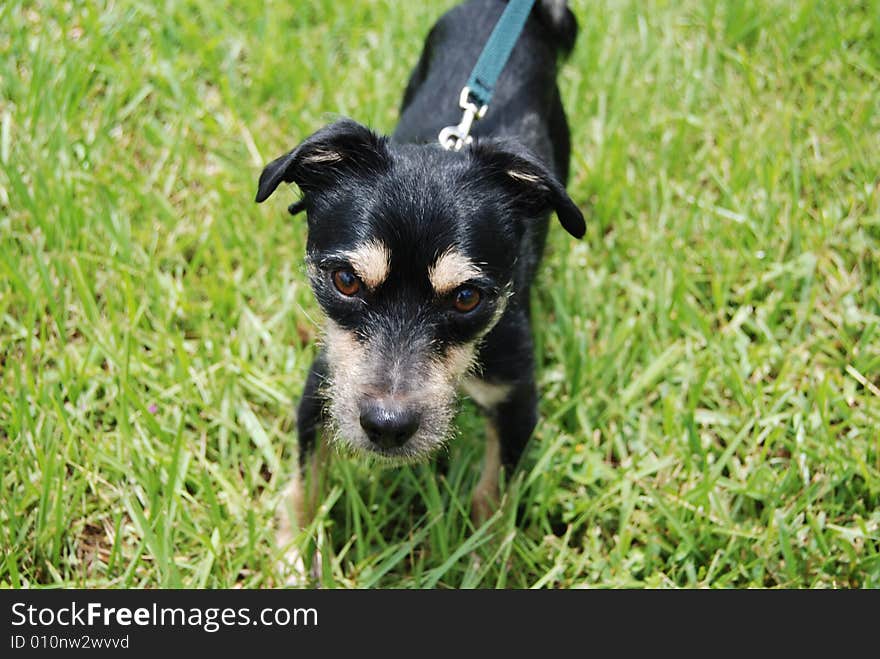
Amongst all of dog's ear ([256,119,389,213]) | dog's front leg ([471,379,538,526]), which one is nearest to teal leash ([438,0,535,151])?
dog's ear ([256,119,389,213])

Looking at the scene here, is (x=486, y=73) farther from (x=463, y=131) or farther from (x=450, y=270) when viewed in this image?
(x=450, y=270)

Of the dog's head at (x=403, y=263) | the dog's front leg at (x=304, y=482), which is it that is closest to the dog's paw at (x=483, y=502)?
the dog's front leg at (x=304, y=482)

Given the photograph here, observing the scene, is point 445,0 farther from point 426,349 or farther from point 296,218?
point 426,349

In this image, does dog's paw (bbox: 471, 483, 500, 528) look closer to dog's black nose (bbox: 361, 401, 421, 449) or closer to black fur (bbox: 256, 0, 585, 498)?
black fur (bbox: 256, 0, 585, 498)

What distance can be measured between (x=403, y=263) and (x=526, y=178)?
0.61m

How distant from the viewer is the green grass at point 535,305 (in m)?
3.72

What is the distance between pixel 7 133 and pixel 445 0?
9.34 ft

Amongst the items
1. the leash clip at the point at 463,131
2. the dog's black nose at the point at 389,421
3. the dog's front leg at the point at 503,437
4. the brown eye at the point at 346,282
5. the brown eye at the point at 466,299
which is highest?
the leash clip at the point at 463,131

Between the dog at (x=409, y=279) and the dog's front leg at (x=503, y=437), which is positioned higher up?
the dog at (x=409, y=279)

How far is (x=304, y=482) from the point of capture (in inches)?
146

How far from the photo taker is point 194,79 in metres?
5.64

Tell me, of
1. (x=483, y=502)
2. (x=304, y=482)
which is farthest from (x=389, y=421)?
(x=483, y=502)

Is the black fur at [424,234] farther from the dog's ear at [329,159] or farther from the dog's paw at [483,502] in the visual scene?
the dog's paw at [483,502]
